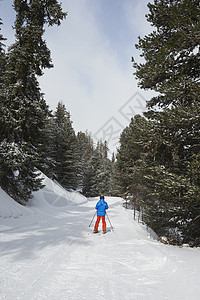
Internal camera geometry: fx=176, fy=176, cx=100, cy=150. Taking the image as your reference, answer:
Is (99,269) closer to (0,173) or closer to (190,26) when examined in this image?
(190,26)

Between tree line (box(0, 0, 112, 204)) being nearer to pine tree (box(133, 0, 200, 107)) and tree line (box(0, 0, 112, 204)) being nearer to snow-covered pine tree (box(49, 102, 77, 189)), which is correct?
pine tree (box(133, 0, 200, 107))

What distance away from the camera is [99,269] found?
3967mm

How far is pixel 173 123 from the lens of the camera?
6230 mm

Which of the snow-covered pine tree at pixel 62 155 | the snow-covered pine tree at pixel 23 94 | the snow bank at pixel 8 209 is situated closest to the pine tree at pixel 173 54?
the snow-covered pine tree at pixel 23 94

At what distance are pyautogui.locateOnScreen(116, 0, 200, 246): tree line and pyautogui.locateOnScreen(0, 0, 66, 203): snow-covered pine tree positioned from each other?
790 centimetres

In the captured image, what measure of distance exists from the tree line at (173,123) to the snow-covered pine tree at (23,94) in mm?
7900

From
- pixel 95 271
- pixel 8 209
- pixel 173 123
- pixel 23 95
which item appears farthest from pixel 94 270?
pixel 23 95

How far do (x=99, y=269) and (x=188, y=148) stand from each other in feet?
17.8

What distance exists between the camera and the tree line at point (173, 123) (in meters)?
5.92

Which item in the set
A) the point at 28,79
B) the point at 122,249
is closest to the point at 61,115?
the point at 28,79

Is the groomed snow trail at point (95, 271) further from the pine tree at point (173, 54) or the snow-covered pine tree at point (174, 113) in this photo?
the pine tree at point (173, 54)

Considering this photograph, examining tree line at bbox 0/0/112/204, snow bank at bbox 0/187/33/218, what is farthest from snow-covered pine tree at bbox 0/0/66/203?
snow bank at bbox 0/187/33/218

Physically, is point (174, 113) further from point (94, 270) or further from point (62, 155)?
point (62, 155)

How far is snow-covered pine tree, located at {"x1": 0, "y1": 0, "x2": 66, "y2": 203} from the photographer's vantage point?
11.8m
